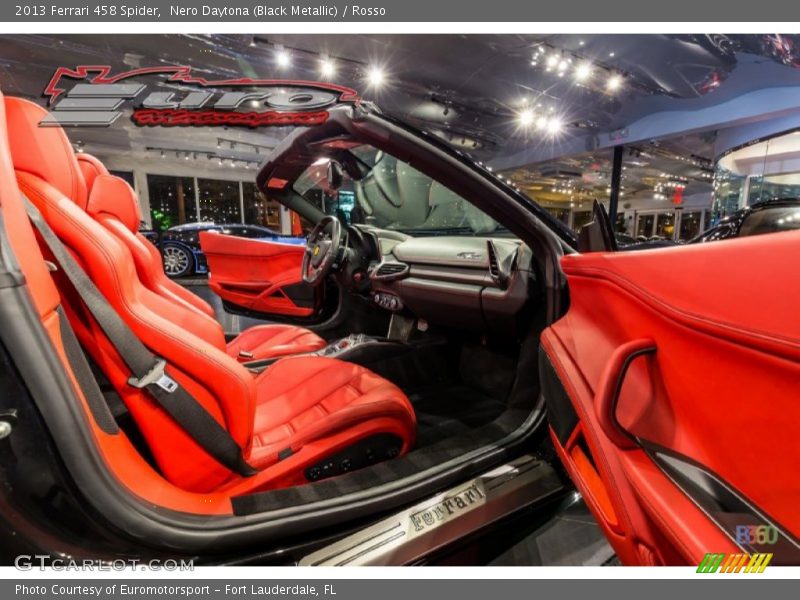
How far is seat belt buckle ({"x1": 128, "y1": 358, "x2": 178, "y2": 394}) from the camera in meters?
0.86

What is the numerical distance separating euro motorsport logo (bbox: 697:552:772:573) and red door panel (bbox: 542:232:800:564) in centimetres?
1

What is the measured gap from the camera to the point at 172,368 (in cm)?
91

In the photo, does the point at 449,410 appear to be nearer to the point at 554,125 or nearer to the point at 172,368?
the point at 172,368

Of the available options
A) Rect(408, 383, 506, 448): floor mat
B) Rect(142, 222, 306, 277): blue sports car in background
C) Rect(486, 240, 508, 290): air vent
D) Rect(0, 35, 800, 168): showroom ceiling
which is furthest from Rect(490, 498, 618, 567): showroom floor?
Rect(142, 222, 306, 277): blue sports car in background

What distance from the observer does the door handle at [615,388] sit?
0.74 m

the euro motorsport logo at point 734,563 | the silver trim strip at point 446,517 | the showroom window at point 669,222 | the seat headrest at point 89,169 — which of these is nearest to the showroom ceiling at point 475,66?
the seat headrest at point 89,169

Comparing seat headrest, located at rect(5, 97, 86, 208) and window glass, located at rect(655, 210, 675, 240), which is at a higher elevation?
window glass, located at rect(655, 210, 675, 240)

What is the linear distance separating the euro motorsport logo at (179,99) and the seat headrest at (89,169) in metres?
0.20

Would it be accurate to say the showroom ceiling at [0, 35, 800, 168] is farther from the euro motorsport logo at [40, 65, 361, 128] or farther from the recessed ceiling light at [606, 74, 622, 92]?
the euro motorsport logo at [40, 65, 361, 128]

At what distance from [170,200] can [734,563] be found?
1090 cm

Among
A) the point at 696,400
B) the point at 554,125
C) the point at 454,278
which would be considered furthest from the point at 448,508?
the point at 554,125

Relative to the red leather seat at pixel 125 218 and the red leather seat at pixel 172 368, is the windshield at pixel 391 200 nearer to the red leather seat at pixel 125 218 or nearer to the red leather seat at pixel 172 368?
the red leather seat at pixel 125 218

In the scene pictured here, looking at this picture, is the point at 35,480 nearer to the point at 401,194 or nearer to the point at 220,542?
the point at 220,542

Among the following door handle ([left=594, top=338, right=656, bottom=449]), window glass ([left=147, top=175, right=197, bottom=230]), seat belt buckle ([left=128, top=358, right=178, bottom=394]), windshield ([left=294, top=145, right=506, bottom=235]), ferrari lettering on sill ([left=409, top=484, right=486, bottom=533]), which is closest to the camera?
door handle ([left=594, top=338, right=656, bottom=449])
